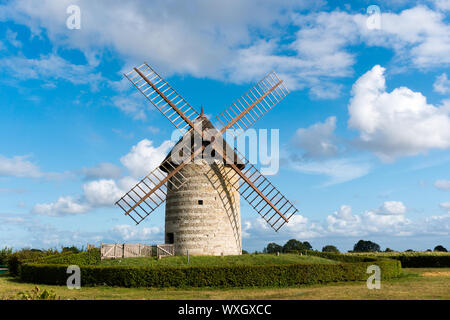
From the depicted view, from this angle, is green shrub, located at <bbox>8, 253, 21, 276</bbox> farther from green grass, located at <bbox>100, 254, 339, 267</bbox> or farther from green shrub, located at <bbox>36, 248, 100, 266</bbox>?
green grass, located at <bbox>100, 254, 339, 267</bbox>

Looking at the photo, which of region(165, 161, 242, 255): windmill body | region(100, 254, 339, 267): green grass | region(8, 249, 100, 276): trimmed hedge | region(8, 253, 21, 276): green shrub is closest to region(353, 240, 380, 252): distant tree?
region(165, 161, 242, 255): windmill body

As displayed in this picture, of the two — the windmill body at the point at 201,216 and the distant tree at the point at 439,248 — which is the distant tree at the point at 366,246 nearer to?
the distant tree at the point at 439,248

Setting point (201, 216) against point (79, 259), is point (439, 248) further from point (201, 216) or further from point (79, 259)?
point (79, 259)

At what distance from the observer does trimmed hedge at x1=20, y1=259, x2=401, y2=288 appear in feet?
63.4

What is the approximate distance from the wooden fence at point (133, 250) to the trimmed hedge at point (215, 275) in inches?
176

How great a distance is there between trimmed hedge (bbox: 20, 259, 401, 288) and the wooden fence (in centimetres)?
446

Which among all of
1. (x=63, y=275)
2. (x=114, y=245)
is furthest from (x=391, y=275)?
(x=63, y=275)

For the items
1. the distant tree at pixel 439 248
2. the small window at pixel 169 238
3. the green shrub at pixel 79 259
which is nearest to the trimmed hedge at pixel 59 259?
the green shrub at pixel 79 259

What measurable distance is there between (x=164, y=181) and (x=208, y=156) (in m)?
3.45
